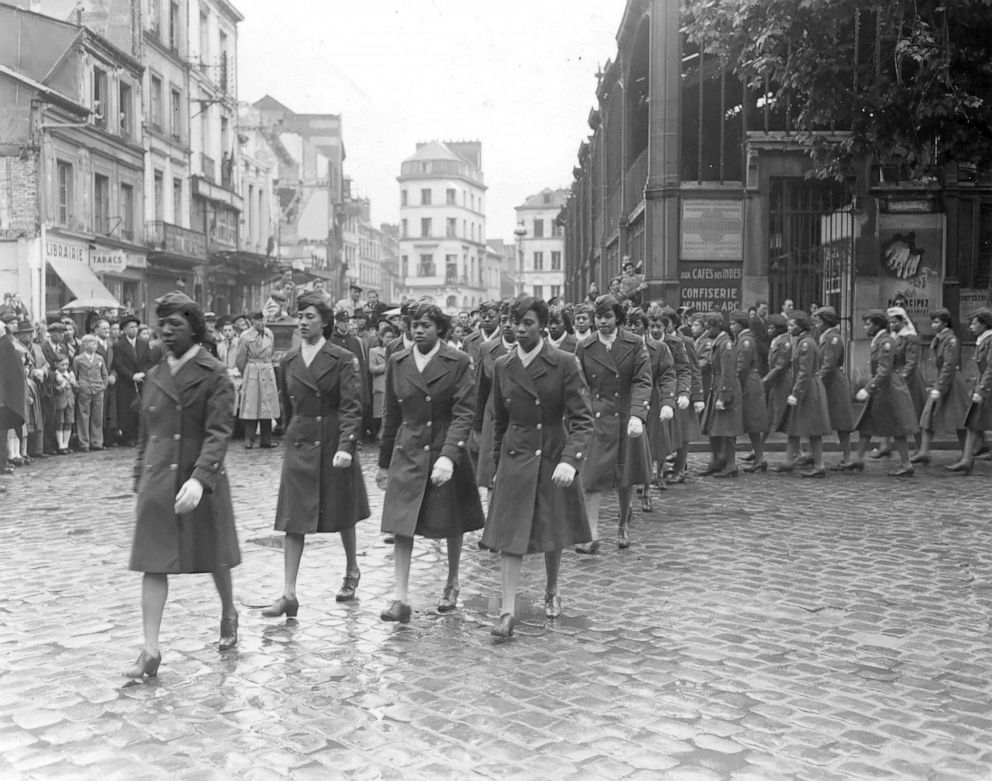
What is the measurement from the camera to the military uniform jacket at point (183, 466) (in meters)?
5.48

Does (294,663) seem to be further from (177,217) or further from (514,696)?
(177,217)

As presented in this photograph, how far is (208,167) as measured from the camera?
46156mm

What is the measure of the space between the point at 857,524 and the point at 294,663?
19.3 feet

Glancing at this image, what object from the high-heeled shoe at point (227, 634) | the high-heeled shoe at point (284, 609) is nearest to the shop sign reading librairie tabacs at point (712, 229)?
the high-heeled shoe at point (284, 609)

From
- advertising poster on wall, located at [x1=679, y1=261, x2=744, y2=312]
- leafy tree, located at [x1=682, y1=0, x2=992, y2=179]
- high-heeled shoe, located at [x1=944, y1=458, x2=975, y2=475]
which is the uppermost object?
leafy tree, located at [x1=682, y1=0, x2=992, y2=179]

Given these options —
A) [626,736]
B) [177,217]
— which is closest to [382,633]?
[626,736]

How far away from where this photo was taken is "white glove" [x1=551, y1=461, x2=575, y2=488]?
6.20 metres

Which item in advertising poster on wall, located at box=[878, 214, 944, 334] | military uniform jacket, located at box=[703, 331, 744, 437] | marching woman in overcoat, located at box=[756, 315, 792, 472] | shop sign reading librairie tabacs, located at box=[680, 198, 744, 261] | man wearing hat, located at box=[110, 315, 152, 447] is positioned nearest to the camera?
military uniform jacket, located at box=[703, 331, 744, 437]

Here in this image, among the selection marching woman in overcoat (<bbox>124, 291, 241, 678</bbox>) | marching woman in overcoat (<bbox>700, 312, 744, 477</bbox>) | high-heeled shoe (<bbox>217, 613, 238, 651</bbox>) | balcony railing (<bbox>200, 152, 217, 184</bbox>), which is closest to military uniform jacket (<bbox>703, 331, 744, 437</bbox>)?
marching woman in overcoat (<bbox>700, 312, 744, 477</bbox>)

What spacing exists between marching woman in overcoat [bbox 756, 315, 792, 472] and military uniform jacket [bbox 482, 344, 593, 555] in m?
7.18

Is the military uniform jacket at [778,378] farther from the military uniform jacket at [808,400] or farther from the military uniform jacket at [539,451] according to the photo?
the military uniform jacket at [539,451]

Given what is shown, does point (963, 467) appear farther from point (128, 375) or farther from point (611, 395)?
point (128, 375)

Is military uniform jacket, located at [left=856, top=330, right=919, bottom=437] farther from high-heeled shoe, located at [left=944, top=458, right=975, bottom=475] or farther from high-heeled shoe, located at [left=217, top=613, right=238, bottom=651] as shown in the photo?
high-heeled shoe, located at [left=217, top=613, right=238, bottom=651]

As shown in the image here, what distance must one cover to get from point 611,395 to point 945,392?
6.88 meters
